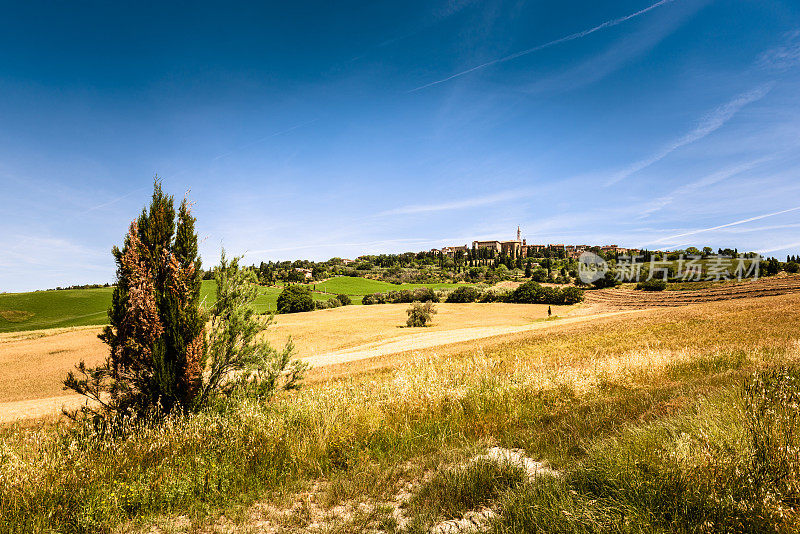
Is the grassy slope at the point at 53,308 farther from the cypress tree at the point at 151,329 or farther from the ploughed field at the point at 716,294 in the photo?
the ploughed field at the point at 716,294

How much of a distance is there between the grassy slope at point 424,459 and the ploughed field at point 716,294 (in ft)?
192

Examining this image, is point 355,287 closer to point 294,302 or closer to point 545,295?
point 294,302

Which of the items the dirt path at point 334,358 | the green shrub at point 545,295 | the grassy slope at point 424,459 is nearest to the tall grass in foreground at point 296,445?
the grassy slope at point 424,459

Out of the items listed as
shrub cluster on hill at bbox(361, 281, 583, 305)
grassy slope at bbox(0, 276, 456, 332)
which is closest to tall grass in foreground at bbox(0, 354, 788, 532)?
grassy slope at bbox(0, 276, 456, 332)

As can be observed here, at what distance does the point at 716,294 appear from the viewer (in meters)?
56.5

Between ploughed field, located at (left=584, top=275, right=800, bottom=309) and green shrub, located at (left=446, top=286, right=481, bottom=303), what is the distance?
26.8 meters

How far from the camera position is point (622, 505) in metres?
3.00

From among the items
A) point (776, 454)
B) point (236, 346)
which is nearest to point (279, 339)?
point (236, 346)

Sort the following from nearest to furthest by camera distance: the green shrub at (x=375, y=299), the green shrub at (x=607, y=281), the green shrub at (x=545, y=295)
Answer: the green shrub at (x=545, y=295), the green shrub at (x=375, y=299), the green shrub at (x=607, y=281)

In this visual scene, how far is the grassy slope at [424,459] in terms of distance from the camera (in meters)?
3.27

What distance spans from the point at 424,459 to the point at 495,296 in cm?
8956

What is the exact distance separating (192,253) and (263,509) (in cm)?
666

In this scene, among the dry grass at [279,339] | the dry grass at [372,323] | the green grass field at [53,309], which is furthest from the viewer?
the green grass field at [53,309]

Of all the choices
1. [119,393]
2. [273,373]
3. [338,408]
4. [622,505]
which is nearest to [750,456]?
[622,505]
